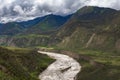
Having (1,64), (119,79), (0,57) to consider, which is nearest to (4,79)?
(1,64)

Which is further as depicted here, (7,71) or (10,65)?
(10,65)

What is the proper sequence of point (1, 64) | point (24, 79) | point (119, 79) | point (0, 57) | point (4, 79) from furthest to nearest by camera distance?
point (119, 79), point (0, 57), point (1, 64), point (24, 79), point (4, 79)

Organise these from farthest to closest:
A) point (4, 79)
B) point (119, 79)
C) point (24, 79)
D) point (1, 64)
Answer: point (119, 79) < point (1, 64) < point (24, 79) < point (4, 79)

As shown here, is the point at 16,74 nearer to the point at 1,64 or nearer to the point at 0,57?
the point at 1,64

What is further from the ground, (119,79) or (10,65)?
(10,65)

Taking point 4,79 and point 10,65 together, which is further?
point 10,65

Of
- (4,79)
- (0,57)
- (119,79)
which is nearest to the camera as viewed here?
(4,79)

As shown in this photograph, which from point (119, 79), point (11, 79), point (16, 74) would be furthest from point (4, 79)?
point (119, 79)

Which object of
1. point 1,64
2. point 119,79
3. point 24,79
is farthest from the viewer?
point 119,79

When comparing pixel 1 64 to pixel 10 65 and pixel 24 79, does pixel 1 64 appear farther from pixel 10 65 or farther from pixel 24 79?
pixel 24 79
